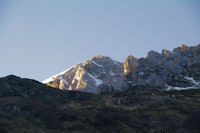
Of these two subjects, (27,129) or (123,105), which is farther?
(123,105)

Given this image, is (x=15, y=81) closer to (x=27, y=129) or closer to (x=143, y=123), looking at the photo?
(x=27, y=129)

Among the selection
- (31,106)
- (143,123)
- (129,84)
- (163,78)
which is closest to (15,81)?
(31,106)

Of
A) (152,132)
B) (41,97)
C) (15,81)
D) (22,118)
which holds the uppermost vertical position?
(15,81)

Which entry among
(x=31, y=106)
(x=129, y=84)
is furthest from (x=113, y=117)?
(x=129, y=84)

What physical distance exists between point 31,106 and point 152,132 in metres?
49.5

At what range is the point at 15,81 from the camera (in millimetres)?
128000

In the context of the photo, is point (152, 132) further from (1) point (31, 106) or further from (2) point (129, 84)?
(2) point (129, 84)

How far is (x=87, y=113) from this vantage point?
97188mm

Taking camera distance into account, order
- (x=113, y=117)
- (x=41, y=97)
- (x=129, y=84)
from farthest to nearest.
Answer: (x=129, y=84)
(x=41, y=97)
(x=113, y=117)

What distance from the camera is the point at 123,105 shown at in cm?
12000

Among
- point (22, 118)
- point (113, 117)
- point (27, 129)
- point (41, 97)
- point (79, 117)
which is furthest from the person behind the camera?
point (41, 97)

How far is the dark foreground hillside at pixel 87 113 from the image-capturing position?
8012 cm

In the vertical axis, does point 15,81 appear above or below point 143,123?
above

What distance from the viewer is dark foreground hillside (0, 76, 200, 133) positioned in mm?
80125
